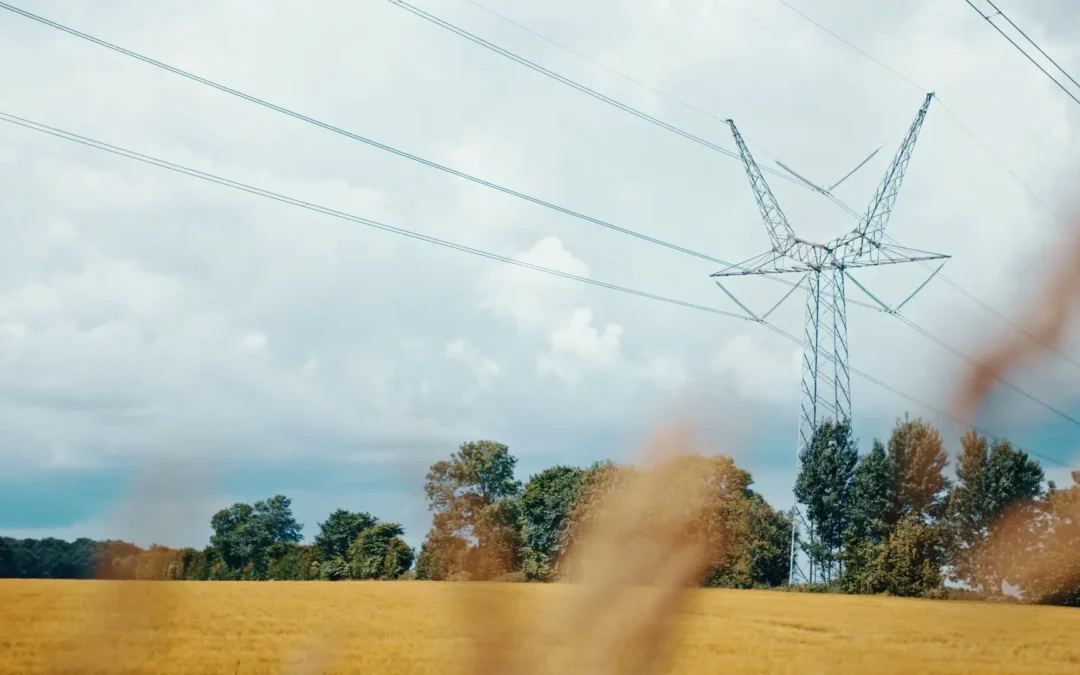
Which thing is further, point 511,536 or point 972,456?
point 972,456

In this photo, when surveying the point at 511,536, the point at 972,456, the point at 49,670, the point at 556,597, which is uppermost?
the point at 972,456

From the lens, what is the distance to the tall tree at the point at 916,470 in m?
67.8

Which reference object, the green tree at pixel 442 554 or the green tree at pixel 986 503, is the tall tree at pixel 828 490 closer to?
the green tree at pixel 986 503

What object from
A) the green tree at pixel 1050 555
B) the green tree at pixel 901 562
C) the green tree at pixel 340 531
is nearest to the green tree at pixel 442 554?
the green tree at pixel 340 531

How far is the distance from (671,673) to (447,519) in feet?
45.5

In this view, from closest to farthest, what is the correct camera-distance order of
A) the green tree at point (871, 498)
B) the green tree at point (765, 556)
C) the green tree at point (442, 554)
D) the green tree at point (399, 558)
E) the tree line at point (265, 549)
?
the green tree at point (442, 554) < the green tree at point (399, 558) < the tree line at point (265, 549) < the green tree at point (765, 556) < the green tree at point (871, 498)

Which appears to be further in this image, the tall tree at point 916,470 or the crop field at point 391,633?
the tall tree at point 916,470

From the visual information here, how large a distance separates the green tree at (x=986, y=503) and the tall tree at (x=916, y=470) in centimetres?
460

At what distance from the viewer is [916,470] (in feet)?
228

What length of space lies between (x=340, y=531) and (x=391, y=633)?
14077mm

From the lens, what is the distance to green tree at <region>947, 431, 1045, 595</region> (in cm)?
7331

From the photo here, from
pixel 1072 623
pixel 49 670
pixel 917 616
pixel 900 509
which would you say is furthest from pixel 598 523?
pixel 900 509

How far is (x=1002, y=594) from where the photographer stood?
71750mm

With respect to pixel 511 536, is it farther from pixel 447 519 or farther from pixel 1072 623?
pixel 1072 623
